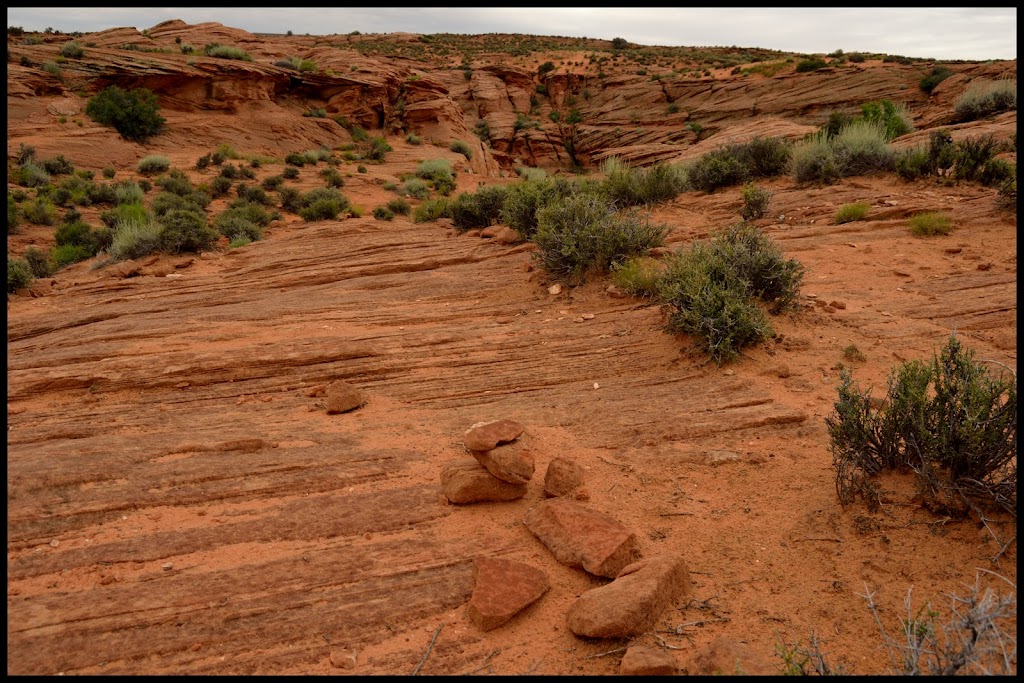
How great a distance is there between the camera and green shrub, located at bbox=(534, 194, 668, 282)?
7.26 metres

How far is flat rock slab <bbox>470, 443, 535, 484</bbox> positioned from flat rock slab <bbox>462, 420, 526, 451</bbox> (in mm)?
49

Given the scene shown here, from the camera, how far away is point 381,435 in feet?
14.5

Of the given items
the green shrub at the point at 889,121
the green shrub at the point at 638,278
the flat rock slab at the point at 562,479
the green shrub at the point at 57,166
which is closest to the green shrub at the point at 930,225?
the green shrub at the point at 638,278

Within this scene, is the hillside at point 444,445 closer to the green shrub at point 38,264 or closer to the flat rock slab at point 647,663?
the flat rock slab at point 647,663

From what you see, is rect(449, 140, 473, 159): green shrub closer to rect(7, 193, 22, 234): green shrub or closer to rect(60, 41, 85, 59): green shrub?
rect(60, 41, 85, 59): green shrub

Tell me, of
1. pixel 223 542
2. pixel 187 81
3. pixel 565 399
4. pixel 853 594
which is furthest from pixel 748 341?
pixel 187 81

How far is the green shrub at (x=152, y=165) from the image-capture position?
69.2 ft

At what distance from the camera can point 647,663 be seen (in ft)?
7.63

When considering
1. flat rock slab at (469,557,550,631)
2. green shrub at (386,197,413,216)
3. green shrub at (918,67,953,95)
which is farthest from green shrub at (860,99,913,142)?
green shrub at (918,67,953,95)

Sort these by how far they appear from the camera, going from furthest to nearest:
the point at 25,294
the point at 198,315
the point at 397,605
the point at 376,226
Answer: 1. the point at 376,226
2. the point at 25,294
3. the point at 198,315
4. the point at 397,605

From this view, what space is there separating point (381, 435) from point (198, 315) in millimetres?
3955

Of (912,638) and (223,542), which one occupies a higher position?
(912,638)

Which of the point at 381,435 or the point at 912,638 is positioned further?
the point at 381,435

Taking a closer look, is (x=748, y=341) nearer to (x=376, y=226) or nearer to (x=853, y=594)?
(x=853, y=594)
